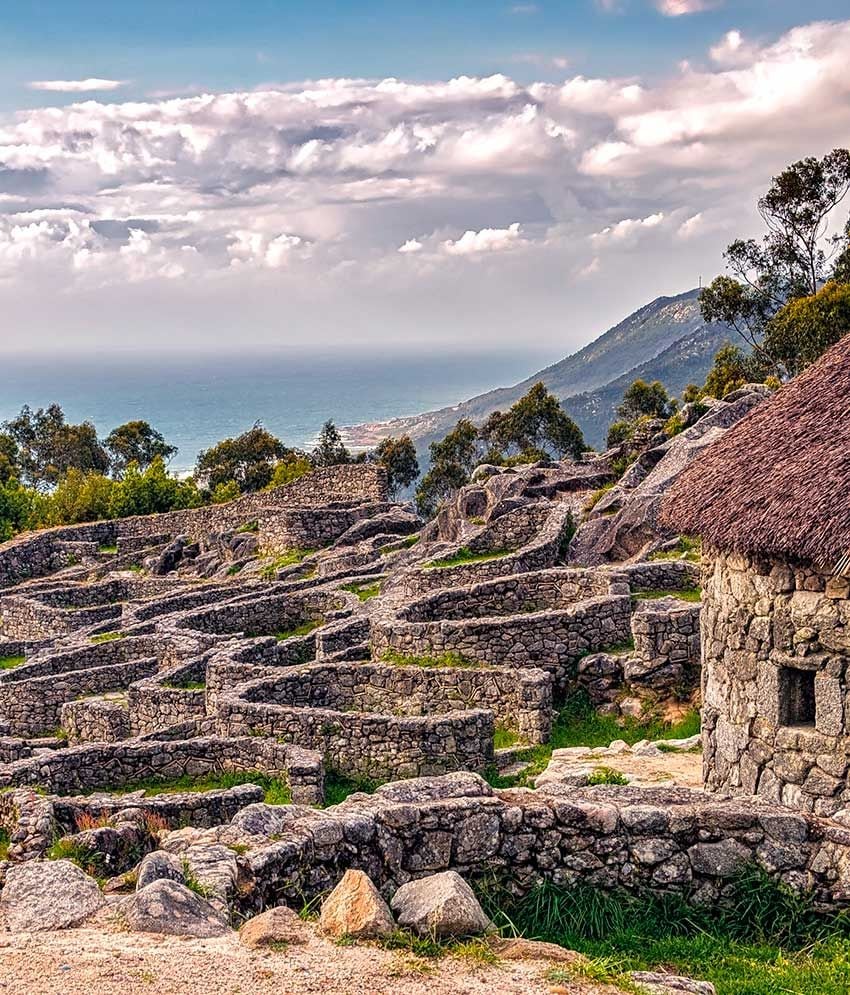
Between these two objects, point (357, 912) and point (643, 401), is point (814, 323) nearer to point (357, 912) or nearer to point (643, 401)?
point (643, 401)

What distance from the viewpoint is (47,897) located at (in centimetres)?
884

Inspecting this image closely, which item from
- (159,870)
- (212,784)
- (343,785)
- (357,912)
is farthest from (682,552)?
(357,912)

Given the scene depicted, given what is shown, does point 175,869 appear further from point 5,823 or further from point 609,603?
point 609,603

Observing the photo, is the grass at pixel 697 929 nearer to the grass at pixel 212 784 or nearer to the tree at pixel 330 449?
the grass at pixel 212 784

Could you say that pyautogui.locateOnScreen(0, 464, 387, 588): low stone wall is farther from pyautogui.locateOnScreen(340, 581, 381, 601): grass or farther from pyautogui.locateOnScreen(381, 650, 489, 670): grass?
pyautogui.locateOnScreen(381, 650, 489, 670): grass

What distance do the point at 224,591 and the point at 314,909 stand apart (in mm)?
23818

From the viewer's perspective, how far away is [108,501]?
205ft

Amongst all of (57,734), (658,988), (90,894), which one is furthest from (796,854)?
(57,734)

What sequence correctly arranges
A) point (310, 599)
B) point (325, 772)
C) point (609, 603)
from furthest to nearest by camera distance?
point (310, 599) → point (609, 603) → point (325, 772)

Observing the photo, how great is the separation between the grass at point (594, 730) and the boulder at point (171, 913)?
913cm

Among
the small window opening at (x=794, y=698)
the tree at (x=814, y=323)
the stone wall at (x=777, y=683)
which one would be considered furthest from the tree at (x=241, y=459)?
the small window opening at (x=794, y=698)

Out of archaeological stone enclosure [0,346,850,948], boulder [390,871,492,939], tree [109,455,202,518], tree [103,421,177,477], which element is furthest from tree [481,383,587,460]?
boulder [390,871,492,939]

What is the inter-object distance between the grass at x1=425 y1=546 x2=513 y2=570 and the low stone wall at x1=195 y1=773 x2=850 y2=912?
18.6 m

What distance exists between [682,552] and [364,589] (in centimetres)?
831
